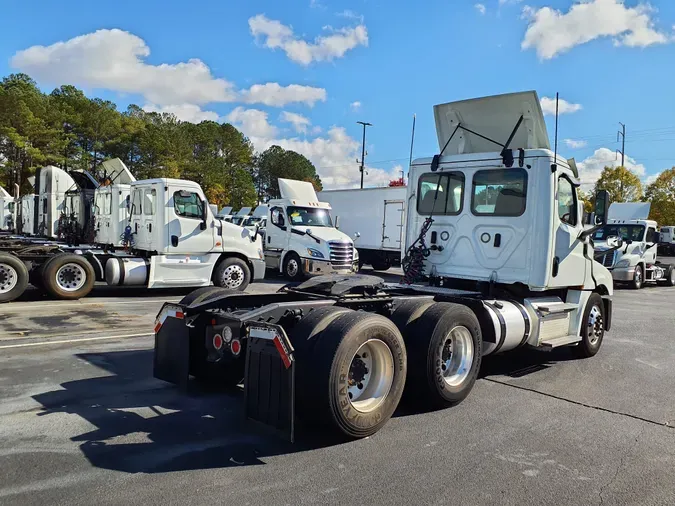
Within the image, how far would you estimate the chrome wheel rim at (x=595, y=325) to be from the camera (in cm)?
803

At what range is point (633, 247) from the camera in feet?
63.5

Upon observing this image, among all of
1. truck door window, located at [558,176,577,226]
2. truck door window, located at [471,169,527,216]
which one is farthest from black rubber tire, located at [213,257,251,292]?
truck door window, located at [558,176,577,226]

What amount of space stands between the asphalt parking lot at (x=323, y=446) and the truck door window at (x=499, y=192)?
2.07 m

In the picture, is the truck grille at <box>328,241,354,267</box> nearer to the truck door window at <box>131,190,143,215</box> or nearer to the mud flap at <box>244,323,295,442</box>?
the truck door window at <box>131,190,143,215</box>

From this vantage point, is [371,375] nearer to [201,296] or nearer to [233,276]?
[201,296]

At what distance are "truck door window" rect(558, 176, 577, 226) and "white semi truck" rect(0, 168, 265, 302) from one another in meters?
8.59

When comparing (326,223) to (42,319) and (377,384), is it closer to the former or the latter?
(42,319)

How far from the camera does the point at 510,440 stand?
15.4ft

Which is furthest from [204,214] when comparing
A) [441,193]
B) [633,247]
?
[633,247]

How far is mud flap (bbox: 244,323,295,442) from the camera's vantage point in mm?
4098

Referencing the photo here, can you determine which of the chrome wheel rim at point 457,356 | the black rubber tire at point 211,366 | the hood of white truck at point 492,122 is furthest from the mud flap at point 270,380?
the hood of white truck at point 492,122

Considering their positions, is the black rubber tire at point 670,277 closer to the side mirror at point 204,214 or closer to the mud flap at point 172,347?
the side mirror at point 204,214

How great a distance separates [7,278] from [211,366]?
777 cm

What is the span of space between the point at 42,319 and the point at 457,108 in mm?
7687
